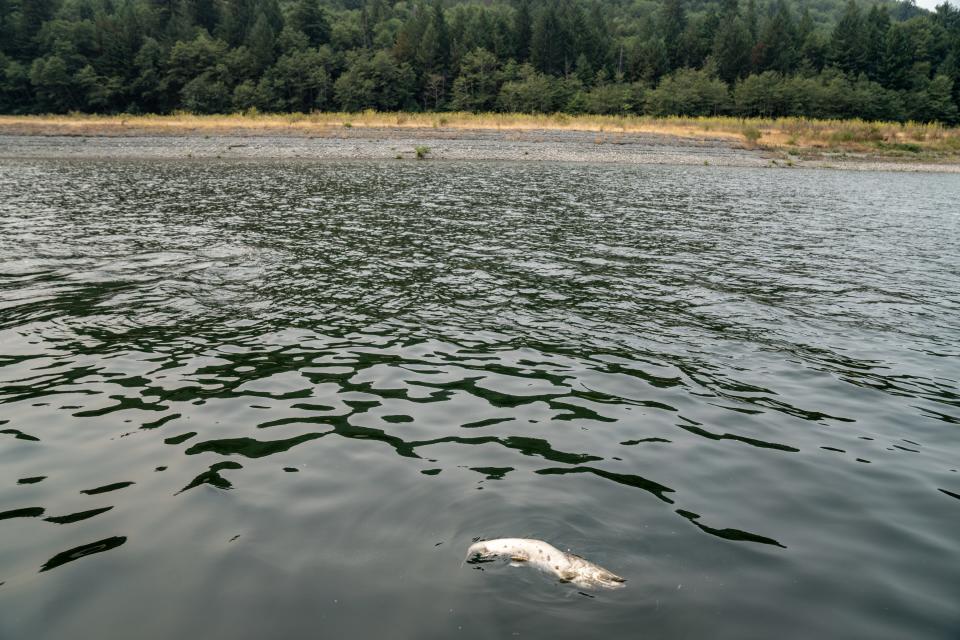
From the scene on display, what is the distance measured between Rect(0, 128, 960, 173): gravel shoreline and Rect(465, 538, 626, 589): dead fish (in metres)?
50.3

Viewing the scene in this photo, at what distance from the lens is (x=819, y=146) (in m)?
59.8

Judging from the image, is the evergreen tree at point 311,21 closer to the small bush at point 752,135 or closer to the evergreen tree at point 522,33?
the evergreen tree at point 522,33

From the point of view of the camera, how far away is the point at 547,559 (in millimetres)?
4895

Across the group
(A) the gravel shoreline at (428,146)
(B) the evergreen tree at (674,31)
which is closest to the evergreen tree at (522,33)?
(B) the evergreen tree at (674,31)

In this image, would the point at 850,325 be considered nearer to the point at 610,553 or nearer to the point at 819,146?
the point at 610,553

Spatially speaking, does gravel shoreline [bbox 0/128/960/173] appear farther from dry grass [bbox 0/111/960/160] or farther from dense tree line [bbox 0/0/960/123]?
dense tree line [bbox 0/0/960/123]

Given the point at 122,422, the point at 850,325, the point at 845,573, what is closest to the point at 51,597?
the point at 122,422

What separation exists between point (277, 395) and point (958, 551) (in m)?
7.56

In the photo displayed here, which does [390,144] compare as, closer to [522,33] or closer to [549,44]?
[549,44]

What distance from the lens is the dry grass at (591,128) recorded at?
60188 millimetres

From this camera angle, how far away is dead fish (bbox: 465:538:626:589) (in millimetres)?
4773

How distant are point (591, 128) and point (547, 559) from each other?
6495cm

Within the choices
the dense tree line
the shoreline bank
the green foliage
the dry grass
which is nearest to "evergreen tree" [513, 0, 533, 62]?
the dense tree line

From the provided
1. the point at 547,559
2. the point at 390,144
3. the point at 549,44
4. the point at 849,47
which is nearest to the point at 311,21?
the point at 549,44
